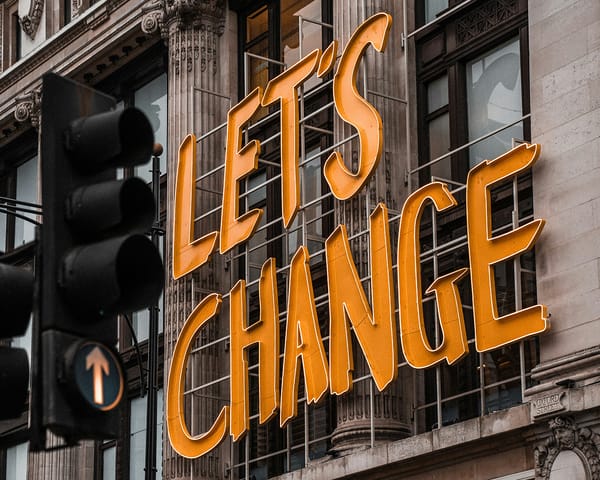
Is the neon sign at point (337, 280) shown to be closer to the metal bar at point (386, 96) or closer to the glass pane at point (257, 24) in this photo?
the metal bar at point (386, 96)

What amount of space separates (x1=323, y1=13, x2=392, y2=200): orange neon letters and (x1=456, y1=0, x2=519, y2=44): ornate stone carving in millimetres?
1270

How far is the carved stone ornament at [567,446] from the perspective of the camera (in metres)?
22.1

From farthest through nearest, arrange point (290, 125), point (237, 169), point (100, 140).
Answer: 1. point (237, 169)
2. point (290, 125)
3. point (100, 140)

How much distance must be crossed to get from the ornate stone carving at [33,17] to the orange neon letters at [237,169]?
13166mm

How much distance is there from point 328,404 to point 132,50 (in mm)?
12779

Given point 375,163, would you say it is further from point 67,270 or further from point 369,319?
point 67,270

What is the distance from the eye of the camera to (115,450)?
37.5 meters

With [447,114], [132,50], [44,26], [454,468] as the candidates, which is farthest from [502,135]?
[44,26]

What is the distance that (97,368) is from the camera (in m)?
6.46

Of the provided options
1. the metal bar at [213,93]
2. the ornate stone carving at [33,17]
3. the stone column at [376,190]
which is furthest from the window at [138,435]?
the ornate stone carving at [33,17]

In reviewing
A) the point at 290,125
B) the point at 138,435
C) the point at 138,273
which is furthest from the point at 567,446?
the point at 138,273

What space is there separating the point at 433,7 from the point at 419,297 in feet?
20.1

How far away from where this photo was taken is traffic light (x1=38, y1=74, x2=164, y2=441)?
634 cm

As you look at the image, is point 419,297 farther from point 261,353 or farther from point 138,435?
point 138,435
